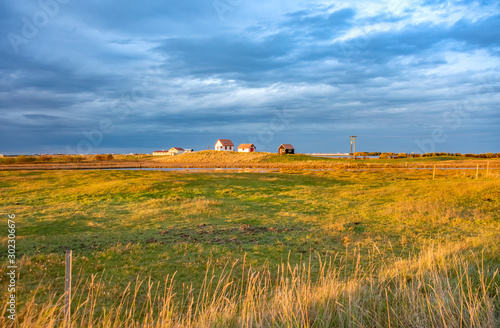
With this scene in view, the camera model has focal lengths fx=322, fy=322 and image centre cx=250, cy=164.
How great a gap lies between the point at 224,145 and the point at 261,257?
134017 millimetres

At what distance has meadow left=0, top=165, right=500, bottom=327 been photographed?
5348mm

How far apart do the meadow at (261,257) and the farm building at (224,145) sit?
11644cm

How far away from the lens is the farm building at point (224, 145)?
144 meters

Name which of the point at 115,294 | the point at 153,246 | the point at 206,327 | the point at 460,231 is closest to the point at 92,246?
the point at 153,246

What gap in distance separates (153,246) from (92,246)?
229 cm

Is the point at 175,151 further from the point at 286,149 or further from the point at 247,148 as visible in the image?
the point at 286,149

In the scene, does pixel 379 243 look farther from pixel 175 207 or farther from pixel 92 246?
pixel 175 207

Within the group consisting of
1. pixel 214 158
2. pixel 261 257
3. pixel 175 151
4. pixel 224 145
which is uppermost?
pixel 224 145

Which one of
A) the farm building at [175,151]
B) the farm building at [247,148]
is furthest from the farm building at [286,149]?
the farm building at [175,151]

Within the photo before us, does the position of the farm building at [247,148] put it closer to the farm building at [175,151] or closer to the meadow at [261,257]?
the farm building at [175,151]

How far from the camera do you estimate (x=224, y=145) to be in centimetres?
14425

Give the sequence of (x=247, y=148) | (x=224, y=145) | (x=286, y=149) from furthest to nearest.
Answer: (x=247, y=148) → (x=224, y=145) → (x=286, y=149)

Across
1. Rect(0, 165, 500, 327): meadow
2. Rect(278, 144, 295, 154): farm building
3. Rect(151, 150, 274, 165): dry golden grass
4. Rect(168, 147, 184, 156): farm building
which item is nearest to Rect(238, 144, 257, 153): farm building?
Rect(278, 144, 295, 154): farm building

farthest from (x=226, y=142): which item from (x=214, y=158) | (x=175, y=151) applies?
(x=214, y=158)
